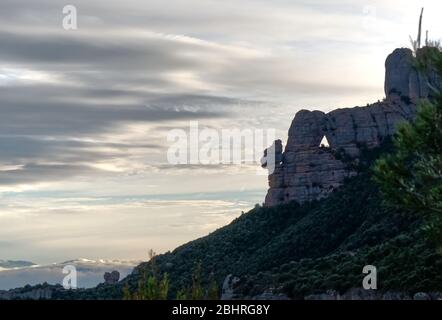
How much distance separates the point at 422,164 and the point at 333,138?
126 metres

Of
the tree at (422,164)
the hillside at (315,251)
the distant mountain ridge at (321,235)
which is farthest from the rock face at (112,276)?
the tree at (422,164)

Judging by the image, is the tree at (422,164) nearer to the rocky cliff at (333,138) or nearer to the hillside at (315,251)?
the hillside at (315,251)

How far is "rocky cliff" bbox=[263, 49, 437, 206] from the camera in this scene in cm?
14900

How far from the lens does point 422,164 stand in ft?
99.8

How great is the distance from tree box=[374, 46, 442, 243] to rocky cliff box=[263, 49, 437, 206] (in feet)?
374

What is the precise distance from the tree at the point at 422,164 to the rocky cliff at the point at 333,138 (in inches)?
4492

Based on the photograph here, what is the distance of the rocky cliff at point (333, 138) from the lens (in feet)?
489

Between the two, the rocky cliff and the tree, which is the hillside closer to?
the rocky cliff

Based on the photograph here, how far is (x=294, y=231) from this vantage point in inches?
5153

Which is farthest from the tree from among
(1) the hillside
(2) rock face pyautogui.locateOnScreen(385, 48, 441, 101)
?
(2) rock face pyautogui.locateOnScreen(385, 48, 441, 101)
